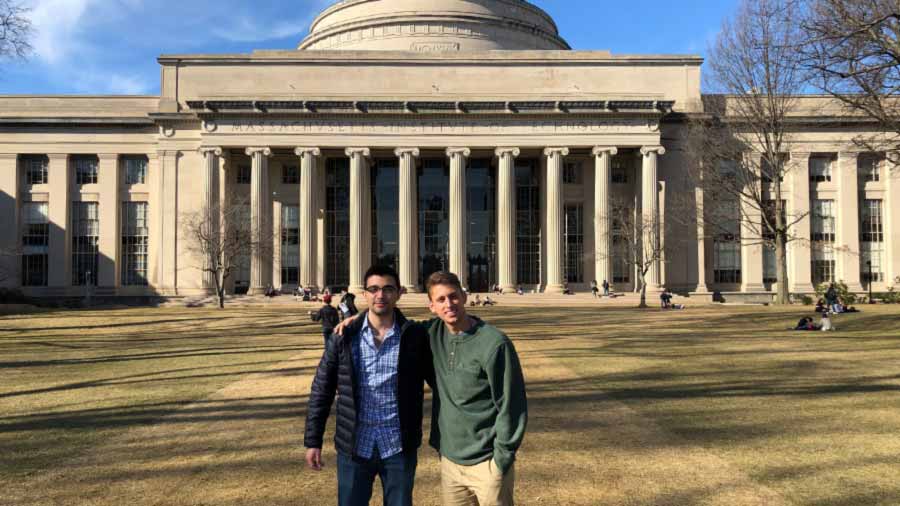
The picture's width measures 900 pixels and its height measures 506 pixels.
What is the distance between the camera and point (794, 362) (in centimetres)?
1573

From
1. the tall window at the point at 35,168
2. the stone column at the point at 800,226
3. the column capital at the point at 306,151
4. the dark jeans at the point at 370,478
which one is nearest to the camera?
the dark jeans at the point at 370,478

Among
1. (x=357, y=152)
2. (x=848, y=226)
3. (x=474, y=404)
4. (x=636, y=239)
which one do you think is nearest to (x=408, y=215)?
(x=357, y=152)

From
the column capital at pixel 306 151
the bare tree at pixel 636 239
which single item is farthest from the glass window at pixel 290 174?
the bare tree at pixel 636 239

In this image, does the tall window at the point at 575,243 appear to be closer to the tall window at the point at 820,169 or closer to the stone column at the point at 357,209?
the stone column at the point at 357,209

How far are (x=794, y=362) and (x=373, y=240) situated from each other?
41775mm

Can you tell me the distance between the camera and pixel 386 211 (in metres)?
55.2

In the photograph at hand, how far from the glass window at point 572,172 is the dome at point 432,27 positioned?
1477 centimetres

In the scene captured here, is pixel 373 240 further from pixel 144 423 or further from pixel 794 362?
pixel 144 423

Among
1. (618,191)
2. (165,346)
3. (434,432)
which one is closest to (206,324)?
(165,346)

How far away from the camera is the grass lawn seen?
272 inches

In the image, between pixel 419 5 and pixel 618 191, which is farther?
pixel 419 5

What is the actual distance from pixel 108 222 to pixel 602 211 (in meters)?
37.9

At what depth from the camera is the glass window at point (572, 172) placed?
5572 cm

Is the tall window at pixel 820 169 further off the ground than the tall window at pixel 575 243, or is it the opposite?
the tall window at pixel 820 169
